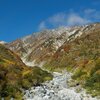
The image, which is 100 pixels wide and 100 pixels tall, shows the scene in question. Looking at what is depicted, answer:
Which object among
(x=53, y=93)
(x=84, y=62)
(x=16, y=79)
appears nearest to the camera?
(x=53, y=93)

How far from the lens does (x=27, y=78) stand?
175 feet

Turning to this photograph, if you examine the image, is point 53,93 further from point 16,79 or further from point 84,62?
point 84,62

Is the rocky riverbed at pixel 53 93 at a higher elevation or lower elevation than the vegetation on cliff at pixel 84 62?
lower

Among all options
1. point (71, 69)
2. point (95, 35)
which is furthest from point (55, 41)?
point (71, 69)

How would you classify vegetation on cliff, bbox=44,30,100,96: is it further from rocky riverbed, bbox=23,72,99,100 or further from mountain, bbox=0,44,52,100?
mountain, bbox=0,44,52,100

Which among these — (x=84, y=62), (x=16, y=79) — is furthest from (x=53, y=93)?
(x=84, y=62)

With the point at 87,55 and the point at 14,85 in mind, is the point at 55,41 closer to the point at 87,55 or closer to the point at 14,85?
the point at 87,55

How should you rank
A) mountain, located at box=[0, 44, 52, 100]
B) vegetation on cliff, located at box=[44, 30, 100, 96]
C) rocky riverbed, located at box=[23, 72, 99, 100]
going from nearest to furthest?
rocky riverbed, located at box=[23, 72, 99, 100] → mountain, located at box=[0, 44, 52, 100] → vegetation on cliff, located at box=[44, 30, 100, 96]

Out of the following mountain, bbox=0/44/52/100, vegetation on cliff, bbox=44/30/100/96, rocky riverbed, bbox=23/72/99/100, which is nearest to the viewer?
rocky riverbed, bbox=23/72/99/100

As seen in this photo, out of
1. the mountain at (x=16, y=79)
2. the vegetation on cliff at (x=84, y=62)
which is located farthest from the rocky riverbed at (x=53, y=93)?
the vegetation on cliff at (x=84, y=62)

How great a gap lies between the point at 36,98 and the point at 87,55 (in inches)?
1711

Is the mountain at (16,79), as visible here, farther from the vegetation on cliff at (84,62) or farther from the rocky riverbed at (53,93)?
the vegetation on cliff at (84,62)

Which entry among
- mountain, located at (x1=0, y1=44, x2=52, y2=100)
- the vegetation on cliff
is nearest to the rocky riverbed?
mountain, located at (x1=0, y1=44, x2=52, y2=100)

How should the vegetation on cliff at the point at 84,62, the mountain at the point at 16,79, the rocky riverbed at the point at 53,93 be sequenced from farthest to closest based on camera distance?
1. the vegetation on cliff at the point at 84,62
2. the mountain at the point at 16,79
3. the rocky riverbed at the point at 53,93
